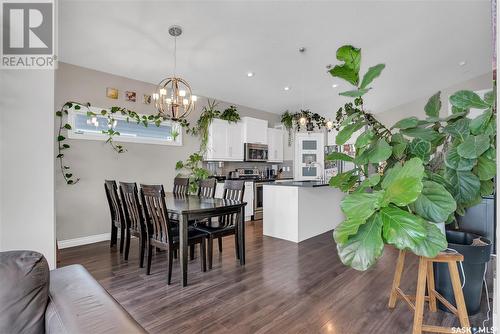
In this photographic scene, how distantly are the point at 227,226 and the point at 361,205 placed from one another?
256cm

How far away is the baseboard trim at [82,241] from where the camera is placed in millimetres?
3702

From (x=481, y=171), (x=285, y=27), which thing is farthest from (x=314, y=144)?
(x=481, y=171)

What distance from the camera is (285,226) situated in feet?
13.8

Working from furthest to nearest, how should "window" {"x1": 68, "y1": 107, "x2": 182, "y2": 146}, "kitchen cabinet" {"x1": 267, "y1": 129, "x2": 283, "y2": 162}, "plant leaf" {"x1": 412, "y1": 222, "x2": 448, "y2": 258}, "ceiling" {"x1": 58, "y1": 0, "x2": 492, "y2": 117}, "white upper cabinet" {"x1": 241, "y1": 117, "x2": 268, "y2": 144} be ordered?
"kitchen cabinet" {"x1": 267, "y1": 129, "x2": 283, "y2": 162} → "white upper cabinet" {"x1": 241, "y1": 117, "x2": 268, "y2": 144} → "window" {"x1": 68, "y1": 107, "x2": 182, "y2": 146} → "ceiling" {"x1": 58, "y1": 0, "x2": 492, "y2": 117} → "plant leaf" {"x1": 412, "y1": 222, "x2": 448, "y2": 258}

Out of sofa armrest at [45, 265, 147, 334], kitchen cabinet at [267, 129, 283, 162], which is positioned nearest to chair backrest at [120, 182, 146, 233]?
sofa armrest at [45, 265, 147, 334]

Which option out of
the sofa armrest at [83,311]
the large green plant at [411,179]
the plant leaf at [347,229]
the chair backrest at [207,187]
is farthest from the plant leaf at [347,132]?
the chair backrest at [207,187]

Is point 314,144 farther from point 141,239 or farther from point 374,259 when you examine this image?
point 374,259

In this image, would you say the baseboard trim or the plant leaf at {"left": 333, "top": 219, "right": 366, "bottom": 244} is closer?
the plant leaf at {"left": 333, "top": 219, "right": 366, "bottom": 244}

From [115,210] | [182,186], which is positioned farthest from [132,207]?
[182,186]

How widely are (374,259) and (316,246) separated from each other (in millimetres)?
3294

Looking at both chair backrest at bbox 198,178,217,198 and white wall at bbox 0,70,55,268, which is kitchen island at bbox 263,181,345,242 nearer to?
chair backrest at bbox 198,178,217,198

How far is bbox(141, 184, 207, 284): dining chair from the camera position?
2545 mm

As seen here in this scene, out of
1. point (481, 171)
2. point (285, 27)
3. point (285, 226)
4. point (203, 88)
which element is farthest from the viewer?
point (203, 88)

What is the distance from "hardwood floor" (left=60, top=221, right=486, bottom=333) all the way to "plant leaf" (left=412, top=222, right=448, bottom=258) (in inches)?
55.5
